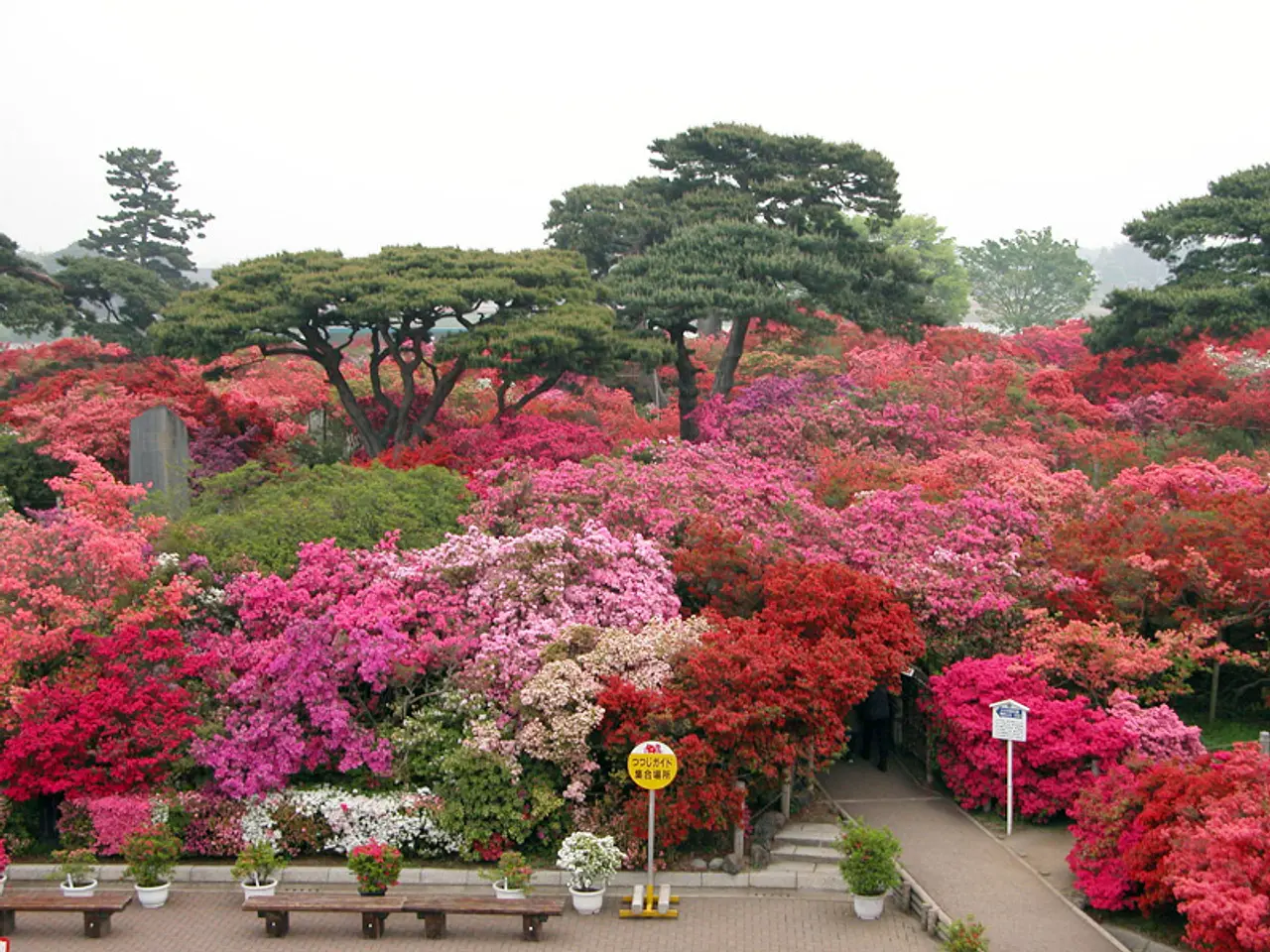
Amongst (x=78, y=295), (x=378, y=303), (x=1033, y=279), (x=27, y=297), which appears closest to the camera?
(x=378, y=303)

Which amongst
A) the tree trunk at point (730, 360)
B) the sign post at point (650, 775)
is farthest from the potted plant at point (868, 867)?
the tree trunk at point (730, 360)

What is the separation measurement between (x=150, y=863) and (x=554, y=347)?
Result: 1223 centimetres

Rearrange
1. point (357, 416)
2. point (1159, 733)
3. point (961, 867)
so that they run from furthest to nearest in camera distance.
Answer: point (357, 416), point (1159, 733), point (961, 867)

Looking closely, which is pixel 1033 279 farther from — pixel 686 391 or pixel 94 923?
pixel 94 923

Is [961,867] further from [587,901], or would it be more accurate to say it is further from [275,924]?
[275,924]

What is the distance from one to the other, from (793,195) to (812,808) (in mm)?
16432

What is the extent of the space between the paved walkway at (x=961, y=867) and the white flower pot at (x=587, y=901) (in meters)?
3.09

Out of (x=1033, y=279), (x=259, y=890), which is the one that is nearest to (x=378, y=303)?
(x=259, y=890)

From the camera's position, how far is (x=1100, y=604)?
1595cm

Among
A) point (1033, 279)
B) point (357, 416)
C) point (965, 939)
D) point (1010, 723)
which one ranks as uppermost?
point (1033, 279)

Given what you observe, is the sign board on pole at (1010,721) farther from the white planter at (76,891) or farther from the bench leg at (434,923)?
the white planter at (76,891)

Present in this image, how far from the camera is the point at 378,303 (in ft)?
72.6

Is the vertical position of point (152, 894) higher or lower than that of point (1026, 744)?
lower

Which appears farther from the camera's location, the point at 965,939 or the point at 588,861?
the point at 588,861
